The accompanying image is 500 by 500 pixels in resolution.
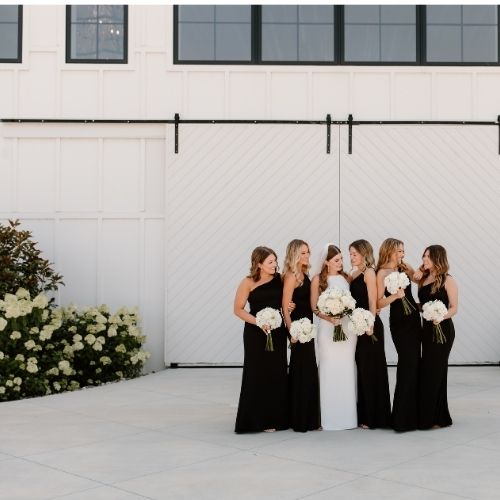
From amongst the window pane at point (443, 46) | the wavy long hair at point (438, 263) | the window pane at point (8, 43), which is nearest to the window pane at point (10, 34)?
the window pane at point (8, 43)

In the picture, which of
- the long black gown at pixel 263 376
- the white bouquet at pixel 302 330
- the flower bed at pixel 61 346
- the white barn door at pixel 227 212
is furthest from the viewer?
the white barn door at pixel 227 212

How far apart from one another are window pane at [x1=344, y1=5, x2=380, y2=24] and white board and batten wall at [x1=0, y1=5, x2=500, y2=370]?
86 cm

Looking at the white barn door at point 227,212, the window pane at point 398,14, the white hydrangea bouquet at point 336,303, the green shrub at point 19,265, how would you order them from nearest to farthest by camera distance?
the white hydrangea bouquet at point 336,303
the green shrub at point 19,265
the white barn door at point 227,212
the window pane at point 398,14

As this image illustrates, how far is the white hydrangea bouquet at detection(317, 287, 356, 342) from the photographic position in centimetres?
684

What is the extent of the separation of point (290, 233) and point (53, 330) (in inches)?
146

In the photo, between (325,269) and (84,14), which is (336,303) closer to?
(325,269)

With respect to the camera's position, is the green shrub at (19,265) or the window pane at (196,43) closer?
the green shrub at (19,265)

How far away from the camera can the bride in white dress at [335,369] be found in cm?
722

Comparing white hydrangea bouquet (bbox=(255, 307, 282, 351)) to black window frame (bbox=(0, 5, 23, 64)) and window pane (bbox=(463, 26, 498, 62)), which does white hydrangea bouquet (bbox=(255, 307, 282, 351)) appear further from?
black window frame (bbox=(0, 5, 23, 64))

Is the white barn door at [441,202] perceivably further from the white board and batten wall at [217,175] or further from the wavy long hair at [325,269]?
the wavy long hair at [325,269]

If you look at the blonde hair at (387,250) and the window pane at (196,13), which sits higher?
the window pane at (196,13)

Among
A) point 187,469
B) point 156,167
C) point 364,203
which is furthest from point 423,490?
point 156,167

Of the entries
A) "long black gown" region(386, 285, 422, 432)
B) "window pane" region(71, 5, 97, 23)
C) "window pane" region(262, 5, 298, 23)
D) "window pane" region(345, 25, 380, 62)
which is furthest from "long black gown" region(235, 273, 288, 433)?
"window pane" region(71, 5, 97, 23)

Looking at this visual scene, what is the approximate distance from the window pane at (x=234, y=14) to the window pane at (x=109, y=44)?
153 centimetres
